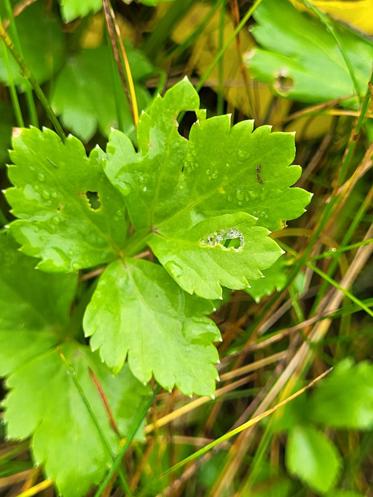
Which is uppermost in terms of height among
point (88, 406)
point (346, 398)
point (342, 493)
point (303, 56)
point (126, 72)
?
point (126, 72)

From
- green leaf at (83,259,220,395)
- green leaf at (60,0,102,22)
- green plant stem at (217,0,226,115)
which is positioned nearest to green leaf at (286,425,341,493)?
green leaf at (83,259,220,395)

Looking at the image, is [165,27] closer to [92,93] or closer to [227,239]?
[92,93]

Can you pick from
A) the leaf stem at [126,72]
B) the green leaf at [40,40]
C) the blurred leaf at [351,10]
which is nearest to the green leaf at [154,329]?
the leaf stem at [126,72]

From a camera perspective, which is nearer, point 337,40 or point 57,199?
point 57,199

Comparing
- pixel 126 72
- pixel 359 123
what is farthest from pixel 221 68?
pixel 359 123

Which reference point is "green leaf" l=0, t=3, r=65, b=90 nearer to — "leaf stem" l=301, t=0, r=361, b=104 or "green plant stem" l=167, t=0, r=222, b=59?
"green plant stem" l=167, t=0, r=222, b=59

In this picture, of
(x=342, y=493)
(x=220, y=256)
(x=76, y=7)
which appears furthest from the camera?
(x=342, y=493)

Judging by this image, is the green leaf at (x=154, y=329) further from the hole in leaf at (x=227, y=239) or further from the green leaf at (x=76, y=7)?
the green leaf at (x=76, y=7)
